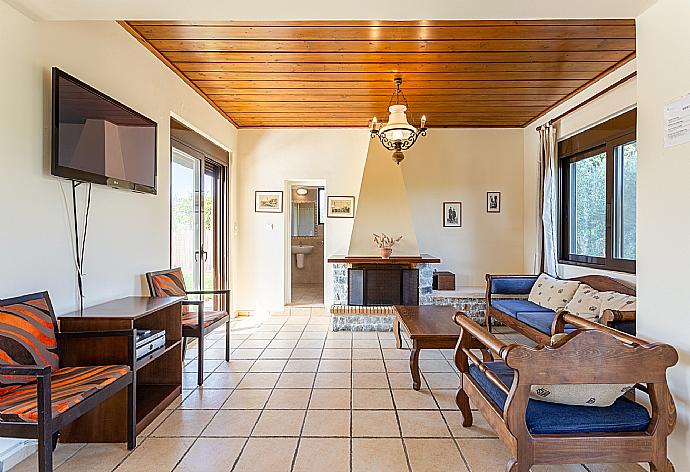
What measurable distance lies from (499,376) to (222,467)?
4.83 ft

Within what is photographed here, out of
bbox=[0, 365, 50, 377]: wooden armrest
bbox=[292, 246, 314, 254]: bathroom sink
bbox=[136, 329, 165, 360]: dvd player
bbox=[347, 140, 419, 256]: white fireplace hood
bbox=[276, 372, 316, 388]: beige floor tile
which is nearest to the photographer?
bbox=[0, 365, 50, 377]: wooden armrest

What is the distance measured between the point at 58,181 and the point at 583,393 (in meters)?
2.89

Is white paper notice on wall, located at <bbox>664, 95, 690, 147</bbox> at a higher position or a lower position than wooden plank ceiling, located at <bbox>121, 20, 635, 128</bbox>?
lower

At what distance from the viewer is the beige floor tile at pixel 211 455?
231 cm

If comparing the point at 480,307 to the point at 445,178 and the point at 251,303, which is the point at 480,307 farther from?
the point at 251,303

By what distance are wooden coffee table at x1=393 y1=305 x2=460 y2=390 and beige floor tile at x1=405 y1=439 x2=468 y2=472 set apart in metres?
0.87

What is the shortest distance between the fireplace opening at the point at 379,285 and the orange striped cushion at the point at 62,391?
147 inches

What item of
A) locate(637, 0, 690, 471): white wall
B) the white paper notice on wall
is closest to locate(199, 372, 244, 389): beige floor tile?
locate(637, 0, 690, 471): white wall

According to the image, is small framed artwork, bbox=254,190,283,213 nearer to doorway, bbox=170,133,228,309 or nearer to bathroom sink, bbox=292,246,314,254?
doorway, bbox=170,133,228,309

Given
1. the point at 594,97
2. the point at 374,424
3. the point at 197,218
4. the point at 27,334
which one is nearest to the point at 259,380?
the point at 374,424

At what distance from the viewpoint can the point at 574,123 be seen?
16.4 feet

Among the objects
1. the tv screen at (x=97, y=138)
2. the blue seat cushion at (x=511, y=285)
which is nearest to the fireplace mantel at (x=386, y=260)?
the blue seat cushion at (x=511, y=285)

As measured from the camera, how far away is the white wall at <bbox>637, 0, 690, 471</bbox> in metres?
2.05

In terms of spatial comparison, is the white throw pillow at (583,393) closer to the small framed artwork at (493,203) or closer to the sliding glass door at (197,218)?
the sliding glass door at (197,218)
